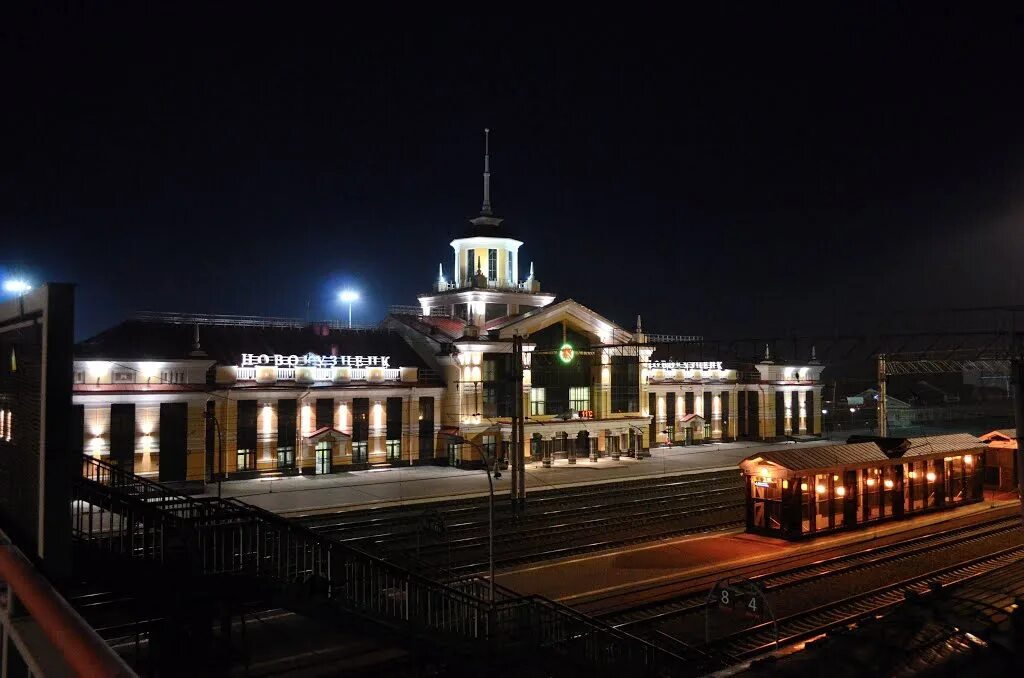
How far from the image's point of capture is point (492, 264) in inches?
2266

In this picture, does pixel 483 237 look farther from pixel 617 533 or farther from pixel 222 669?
pixel 222 669

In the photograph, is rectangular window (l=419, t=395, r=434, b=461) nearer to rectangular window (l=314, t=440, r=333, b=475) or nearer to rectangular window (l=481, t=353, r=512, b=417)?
rectangular window (l=481, t=353, r=512, b=417)

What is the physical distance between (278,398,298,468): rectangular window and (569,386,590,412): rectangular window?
61.4 feet

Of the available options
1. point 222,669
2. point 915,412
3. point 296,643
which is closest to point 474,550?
point 296,643

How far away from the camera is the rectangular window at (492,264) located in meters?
57.4

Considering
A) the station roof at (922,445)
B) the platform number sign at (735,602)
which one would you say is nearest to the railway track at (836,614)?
the platform number sign at (735,602)

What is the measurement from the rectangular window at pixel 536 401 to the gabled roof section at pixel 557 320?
3.97 m

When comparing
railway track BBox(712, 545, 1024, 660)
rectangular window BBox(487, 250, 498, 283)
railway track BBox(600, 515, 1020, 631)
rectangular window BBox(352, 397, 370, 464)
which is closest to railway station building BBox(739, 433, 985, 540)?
railway track BBox(600, 515, 1020, 631)

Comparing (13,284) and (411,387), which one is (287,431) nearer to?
(411,387)

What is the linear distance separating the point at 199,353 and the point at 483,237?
23.6 m

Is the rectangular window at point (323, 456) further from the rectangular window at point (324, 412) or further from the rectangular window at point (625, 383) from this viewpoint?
the rectangular window at point (625, 383)

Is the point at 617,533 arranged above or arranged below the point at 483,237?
below

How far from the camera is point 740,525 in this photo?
3189cm

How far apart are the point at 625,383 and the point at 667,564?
29545mm
